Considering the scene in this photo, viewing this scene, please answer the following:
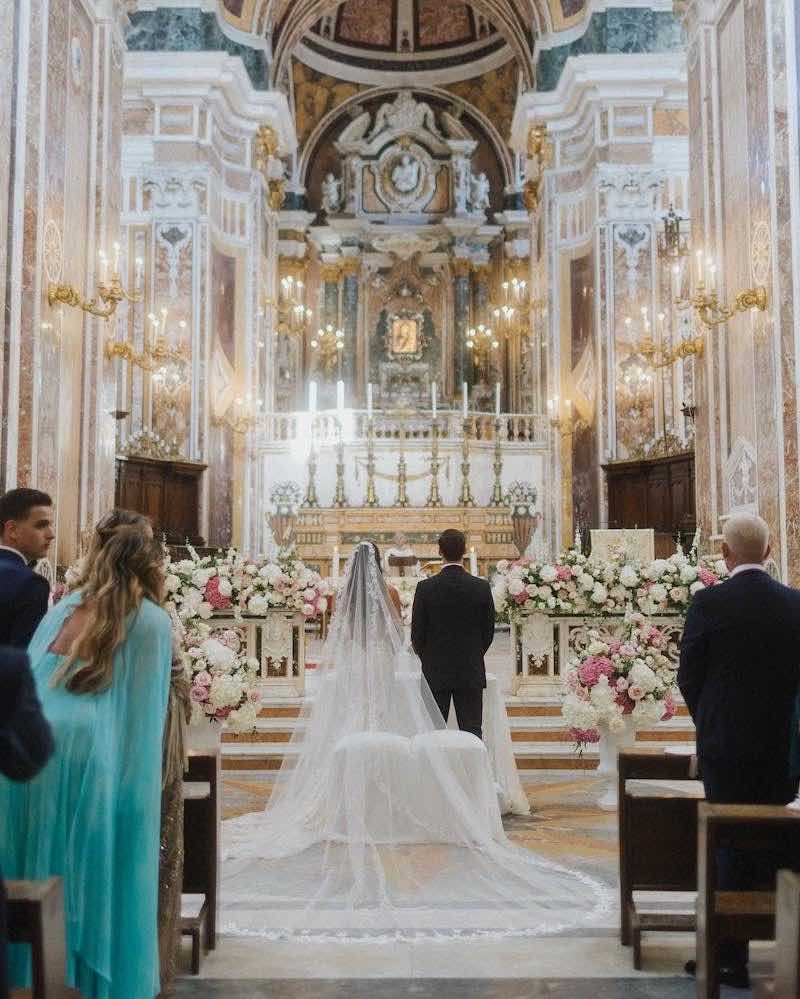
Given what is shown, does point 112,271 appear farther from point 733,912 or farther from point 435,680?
point 733,912

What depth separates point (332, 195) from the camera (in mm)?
31984

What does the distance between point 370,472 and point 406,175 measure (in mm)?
13605

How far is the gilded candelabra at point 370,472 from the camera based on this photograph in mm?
21578

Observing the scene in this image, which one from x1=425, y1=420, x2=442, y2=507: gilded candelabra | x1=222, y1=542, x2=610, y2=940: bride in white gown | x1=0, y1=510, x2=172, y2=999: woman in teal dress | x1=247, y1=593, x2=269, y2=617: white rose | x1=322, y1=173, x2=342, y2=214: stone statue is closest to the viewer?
x1=0, y1=510, x2=172, y2=999: woman in teal dress

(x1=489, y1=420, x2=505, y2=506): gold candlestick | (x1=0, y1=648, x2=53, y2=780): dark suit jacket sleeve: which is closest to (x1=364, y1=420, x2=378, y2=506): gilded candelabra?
(x1=489, y1=420, x2=505, y2=506): gold candlestick

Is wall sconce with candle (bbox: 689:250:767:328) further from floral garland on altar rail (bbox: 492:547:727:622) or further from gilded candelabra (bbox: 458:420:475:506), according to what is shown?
gilded candelabra (bbox: 458:420:475:506)

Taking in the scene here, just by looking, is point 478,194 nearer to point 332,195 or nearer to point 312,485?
point 332,195

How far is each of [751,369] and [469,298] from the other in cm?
2166

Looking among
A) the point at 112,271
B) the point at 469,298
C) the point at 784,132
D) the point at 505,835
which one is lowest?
the point at 505,835

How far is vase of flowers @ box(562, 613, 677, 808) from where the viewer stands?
25.0 ft

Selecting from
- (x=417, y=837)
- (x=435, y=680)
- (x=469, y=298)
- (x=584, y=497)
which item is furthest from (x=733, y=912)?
(x=469, y=298)

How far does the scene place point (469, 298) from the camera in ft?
104

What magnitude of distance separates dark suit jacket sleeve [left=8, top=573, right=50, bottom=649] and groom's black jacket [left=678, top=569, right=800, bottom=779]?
2.29 meters

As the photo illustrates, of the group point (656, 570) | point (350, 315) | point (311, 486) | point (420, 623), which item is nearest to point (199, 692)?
point (420, 623)
